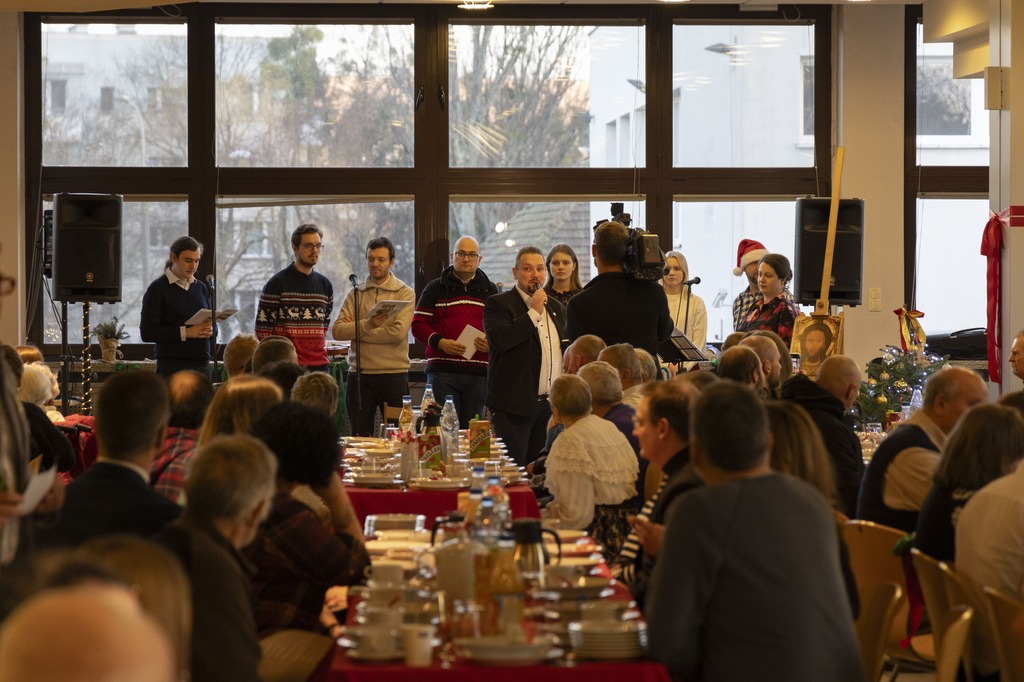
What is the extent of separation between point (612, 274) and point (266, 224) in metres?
4.88

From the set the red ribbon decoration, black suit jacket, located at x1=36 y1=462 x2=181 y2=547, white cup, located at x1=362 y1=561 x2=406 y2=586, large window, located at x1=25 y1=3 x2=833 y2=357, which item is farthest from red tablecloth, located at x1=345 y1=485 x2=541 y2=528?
large window, located at x1=25 y1=3 x2=833 y2=357

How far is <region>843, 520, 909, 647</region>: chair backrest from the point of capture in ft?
12.6

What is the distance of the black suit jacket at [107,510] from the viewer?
9.36ft

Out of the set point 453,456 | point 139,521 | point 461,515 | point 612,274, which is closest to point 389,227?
point 612,274

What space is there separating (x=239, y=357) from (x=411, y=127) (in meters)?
5.03

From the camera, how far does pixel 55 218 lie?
900cm

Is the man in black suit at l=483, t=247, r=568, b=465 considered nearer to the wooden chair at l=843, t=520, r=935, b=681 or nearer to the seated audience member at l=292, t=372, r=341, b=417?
the seated audience member at l=292, t=372, r=341, b=417

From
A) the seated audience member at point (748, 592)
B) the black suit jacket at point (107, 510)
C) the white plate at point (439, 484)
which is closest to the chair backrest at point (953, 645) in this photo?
the seated audience member at point (748, 592)

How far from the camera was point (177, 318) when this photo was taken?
341 inches

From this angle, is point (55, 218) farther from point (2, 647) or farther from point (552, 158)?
point (2, 647)

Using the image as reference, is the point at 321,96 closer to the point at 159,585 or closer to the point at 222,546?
the point at 222,546

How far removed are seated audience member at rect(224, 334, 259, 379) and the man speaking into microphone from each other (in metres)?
2.44

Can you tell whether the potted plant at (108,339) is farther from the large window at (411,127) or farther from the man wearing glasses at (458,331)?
the man wearing glasses at (458,331)

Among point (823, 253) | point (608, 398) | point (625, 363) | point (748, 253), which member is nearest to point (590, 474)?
point (608, 398)
